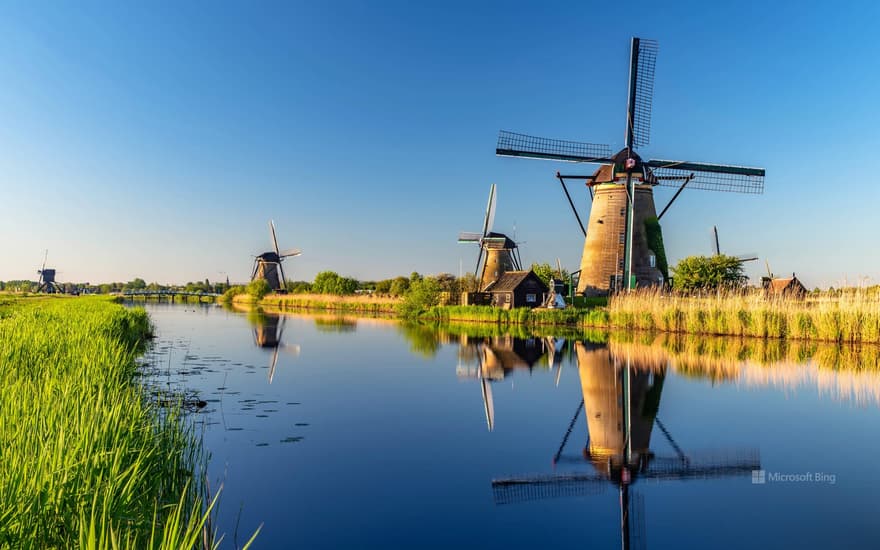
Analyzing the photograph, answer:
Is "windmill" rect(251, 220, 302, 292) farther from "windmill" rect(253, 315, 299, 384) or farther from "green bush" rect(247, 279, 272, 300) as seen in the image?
"windmill" rect(253, 315, 299, 384)

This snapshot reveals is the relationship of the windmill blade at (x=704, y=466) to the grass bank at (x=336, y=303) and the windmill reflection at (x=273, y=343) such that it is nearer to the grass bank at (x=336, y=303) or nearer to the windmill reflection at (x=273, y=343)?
the windmill reflection at (x=273, y=343)

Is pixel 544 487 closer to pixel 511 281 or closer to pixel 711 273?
pixel 511 281

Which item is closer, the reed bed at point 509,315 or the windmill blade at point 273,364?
the windmill blade at point 273,364

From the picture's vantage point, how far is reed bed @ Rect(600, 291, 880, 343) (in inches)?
595

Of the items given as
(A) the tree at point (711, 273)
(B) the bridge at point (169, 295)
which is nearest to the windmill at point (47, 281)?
(B) the bridge at point (169, 295)

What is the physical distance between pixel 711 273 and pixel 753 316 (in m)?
14.1

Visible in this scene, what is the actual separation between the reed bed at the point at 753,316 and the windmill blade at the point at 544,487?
44.1ft

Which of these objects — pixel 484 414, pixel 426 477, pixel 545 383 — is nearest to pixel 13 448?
pixel 426 477

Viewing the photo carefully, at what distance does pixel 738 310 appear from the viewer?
59.4 feet

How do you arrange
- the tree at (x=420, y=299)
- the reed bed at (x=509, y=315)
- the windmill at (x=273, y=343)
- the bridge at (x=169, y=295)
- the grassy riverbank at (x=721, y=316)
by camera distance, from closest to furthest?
1. the windmill at (x=273, y=343)
2. the grassy riverbank at (x=721, y=316)
3. the reed bed at (x=509, y=315)
4. the tree at (x=420, y=299)
5. the bridge at (x=169, y=295)

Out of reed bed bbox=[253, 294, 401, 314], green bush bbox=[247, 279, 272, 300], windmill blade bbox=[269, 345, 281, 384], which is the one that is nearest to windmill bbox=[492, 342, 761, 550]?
windmill blade bbox=[269, 345, 281, 384]

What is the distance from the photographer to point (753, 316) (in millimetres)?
17266

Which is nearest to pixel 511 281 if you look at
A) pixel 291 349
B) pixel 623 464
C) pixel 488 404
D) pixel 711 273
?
pixel 711 273

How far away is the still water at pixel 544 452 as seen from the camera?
171 inches
